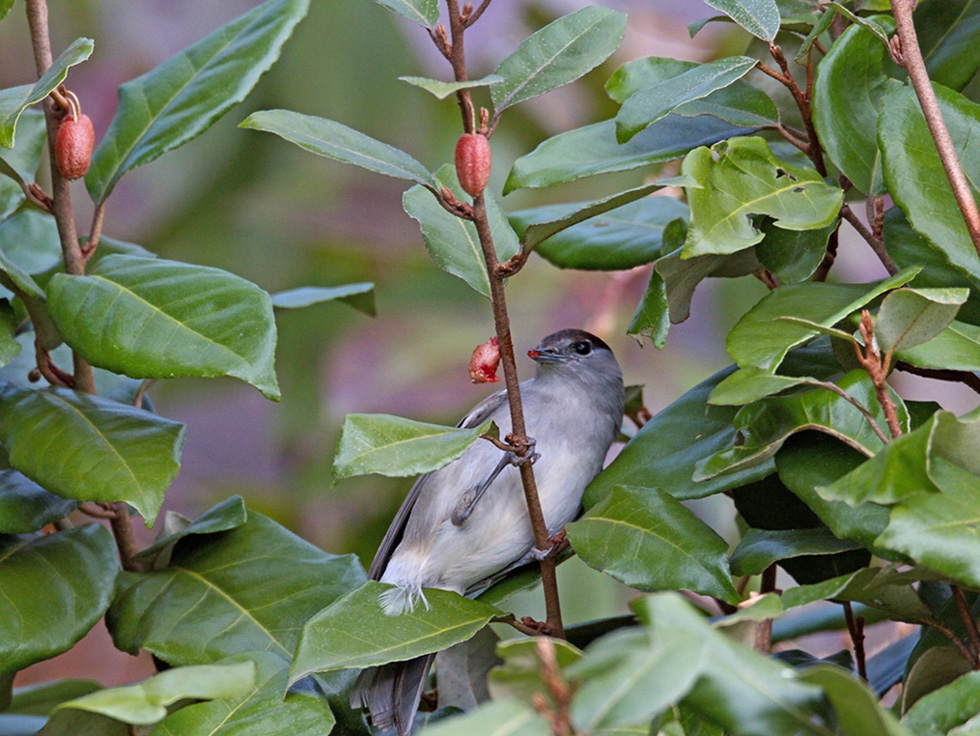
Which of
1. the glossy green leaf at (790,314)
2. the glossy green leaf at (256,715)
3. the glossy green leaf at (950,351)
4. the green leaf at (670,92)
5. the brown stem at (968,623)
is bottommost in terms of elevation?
the glossy green leaf at (256,715)

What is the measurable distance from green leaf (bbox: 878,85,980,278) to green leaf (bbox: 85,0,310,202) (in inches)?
22.0

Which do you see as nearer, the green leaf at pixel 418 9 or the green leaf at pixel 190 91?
the green leaf at pixel 418 9

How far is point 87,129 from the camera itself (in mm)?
915

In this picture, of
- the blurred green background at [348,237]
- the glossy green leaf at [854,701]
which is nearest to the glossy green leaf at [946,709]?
the glossy green leaf at [854,701]

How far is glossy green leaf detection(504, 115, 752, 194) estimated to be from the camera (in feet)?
2.94

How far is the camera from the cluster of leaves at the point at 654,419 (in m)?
0.66

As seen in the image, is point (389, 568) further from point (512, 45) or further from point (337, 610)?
point (512, 45)

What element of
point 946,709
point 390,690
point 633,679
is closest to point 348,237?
point 390,690

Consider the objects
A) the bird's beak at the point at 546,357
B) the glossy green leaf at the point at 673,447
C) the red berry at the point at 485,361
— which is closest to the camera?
the glossy green leaf at the point at 673,447

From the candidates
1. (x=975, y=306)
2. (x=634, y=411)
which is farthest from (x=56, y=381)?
(x=975, y=306)

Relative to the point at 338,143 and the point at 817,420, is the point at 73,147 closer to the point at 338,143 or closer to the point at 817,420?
the point at 338,143

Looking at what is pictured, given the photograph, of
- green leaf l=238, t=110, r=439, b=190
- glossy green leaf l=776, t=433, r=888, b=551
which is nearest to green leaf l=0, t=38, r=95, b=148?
green leaf l=238, t=110, r=439, b=190

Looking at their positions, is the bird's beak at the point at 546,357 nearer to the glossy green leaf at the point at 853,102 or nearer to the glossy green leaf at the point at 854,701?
the glossy green leaf at the point at 853,102

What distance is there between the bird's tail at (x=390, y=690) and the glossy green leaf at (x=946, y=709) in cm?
65
